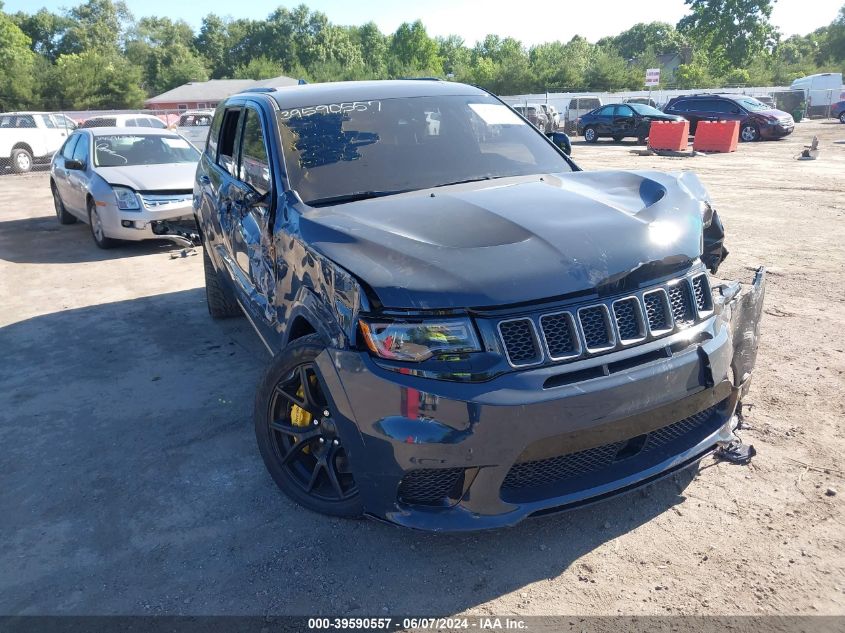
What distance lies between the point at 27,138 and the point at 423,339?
23.8 metres

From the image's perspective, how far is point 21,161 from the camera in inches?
851

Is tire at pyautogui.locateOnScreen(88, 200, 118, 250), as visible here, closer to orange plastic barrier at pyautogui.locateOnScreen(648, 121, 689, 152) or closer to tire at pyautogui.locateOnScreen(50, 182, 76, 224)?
tire at pyautogui.locateOnScreen(50, 182, 76, 224)

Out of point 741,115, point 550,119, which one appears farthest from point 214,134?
point 550,119

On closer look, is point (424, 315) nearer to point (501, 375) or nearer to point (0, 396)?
point (501, 375)

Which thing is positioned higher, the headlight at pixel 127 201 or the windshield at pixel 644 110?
the windshield at pixel 644 110

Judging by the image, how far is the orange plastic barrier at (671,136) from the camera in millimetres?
20078

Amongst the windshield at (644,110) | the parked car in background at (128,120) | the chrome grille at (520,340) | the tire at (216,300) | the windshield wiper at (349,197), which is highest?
the parked car in background at (128,120)

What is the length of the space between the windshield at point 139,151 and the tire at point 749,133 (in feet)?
69.5

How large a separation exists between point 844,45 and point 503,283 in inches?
3617

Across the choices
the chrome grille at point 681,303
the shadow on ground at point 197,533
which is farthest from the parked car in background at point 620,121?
the shadow on ground at point 197,533

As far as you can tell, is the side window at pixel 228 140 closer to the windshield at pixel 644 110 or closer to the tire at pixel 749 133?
the windshield at pixel 644 110

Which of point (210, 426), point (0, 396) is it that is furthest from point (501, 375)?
point (0, 396)

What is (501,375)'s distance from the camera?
241 cm

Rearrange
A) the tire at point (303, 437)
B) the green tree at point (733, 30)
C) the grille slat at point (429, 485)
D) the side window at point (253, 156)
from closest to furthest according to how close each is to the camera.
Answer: the grille slat at point (429, 485) → the tire at point (303, 437) → the side window at point (253, 156) → the green tree at point (733, 30)
